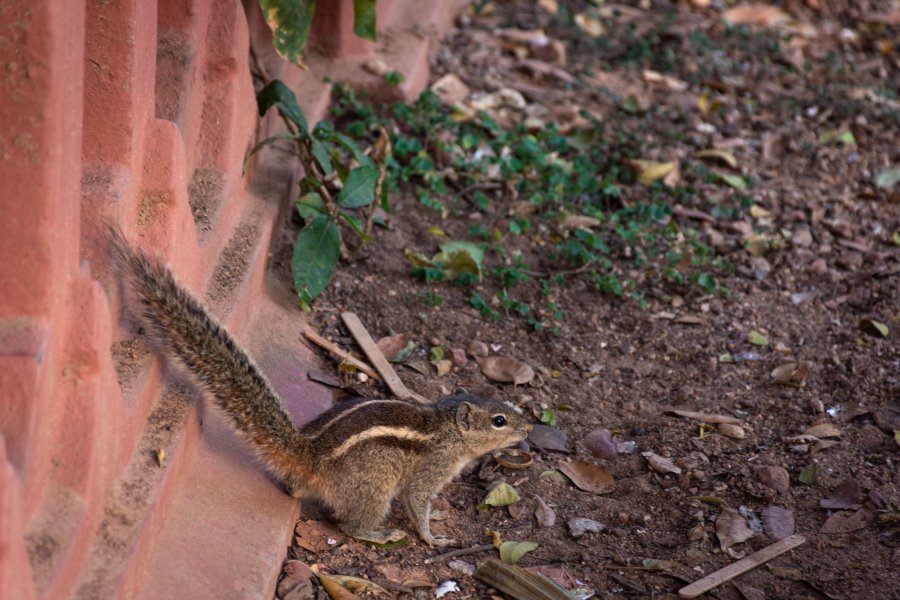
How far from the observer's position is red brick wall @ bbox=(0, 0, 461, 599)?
2.56 meters

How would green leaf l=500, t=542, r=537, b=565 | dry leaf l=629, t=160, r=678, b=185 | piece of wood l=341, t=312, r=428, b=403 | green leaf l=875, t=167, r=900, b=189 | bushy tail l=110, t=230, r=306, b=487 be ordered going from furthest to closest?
green leaf l=875, t=167, r=900, b=189 < dry leaf l=629, t=160, r=678, b=185 < piece of wood l=341, t=312, r=428, b=403 < green leaf l=500, t=542, r=537, b=565 < bushy tail l=110, t=230, r=306, b=487

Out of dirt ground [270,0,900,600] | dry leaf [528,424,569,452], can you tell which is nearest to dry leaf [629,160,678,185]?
dirt ground [270,0,900,600]

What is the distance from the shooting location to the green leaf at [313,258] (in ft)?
15.7

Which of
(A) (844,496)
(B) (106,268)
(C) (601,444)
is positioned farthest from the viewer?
(C) (601,444)

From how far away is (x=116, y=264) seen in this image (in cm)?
329

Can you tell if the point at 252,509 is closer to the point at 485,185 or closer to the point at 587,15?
the point at 485,185

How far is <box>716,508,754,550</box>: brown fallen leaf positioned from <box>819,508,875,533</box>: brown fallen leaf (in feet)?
0.96

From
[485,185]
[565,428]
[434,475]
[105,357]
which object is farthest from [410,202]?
[105,357]

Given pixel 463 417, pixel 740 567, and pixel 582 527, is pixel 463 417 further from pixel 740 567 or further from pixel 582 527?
pixel 740 567

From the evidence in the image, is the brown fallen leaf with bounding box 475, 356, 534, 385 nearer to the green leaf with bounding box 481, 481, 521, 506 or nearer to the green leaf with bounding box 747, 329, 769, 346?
the green leaf with bounding box 481, 481, 521, 506

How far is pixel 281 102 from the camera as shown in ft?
16.5

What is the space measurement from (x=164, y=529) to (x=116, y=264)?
825 millimetres

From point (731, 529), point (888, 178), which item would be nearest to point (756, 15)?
point (888, 178)

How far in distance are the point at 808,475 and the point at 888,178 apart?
3404 millimetres
